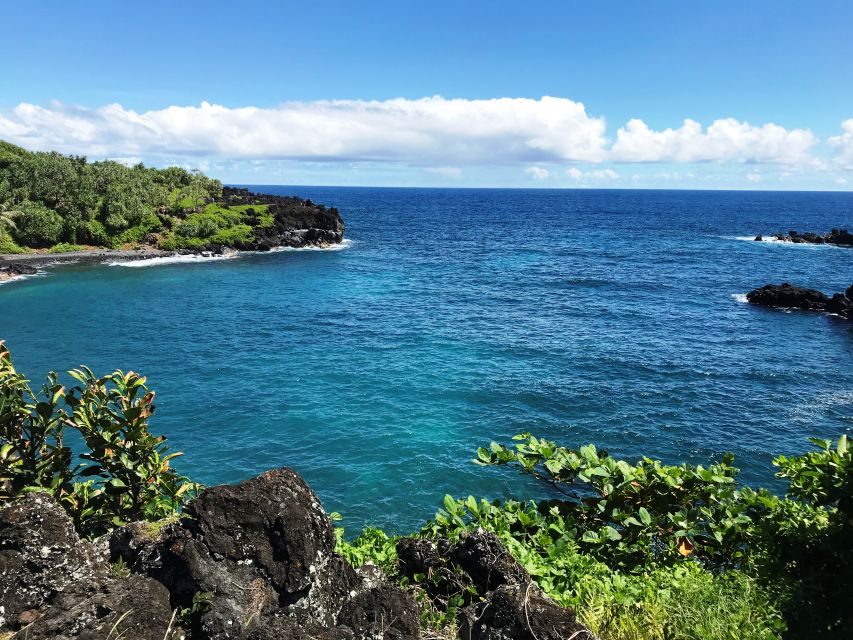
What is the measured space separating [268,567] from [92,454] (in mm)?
5101

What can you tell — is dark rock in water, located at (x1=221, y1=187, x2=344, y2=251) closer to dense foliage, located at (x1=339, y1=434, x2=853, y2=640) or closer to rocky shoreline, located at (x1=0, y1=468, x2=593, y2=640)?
dense foliage, located at (x1=339, y1=434, x2=853, y2=640)

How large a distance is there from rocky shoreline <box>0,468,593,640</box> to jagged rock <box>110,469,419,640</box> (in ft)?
0.04

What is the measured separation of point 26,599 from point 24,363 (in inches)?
1653

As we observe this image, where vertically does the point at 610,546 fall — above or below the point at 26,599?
below

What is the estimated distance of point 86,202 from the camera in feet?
301

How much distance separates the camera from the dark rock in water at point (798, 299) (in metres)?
61.0

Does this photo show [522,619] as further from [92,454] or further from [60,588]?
[92,454]

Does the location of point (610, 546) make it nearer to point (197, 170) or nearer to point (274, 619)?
point (274, 619)

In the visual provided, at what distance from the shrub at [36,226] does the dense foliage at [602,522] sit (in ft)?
302

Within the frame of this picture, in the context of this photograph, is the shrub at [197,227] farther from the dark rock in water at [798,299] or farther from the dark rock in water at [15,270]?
the dark rock in water at [798,299]

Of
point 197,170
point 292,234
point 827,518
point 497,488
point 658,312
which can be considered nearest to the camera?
point 827,518

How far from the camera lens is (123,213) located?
94.1 metres

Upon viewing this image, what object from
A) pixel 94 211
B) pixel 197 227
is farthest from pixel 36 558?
pixel 94 211

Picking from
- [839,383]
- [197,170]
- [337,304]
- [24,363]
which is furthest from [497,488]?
[197,170]
